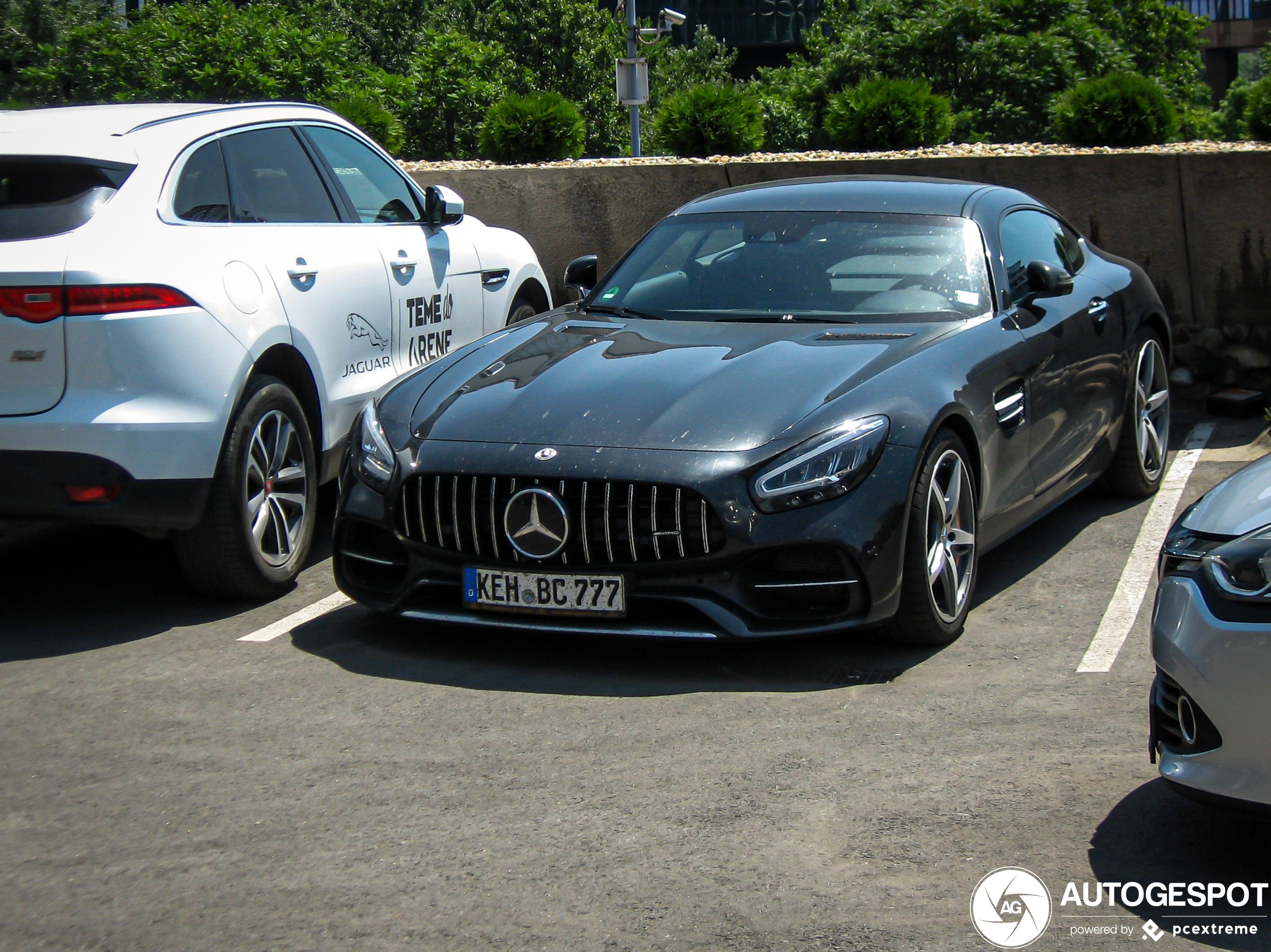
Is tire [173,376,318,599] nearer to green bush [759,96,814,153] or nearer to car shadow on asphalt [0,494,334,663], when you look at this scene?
car shadow on asphalt [0,494,334,663]

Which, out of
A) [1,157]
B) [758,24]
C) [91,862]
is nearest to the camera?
[91,862]

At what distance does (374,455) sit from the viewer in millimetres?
5312

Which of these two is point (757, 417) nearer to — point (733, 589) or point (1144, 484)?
Answer: point (733, 589)

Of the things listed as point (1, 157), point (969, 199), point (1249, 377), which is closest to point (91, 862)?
point (1, 157)

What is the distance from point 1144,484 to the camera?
737 centimetres

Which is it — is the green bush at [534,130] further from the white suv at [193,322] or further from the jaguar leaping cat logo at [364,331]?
the jaguar leaping cat logo at [364,331]

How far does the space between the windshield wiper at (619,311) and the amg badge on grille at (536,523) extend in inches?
59.5

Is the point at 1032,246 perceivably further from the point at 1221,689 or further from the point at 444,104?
the point at 444,104

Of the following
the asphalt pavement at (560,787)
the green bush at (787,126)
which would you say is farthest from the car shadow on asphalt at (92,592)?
the green bush at (787,126)

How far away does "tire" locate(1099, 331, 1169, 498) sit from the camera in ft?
23.5

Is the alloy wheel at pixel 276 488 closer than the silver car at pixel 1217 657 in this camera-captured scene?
No

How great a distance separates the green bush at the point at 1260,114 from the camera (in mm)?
10188

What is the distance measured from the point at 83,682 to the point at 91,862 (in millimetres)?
1462

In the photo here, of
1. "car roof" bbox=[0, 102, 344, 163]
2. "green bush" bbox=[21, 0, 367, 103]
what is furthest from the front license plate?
"green bush" bbox=[21, 0, 367, 103]
